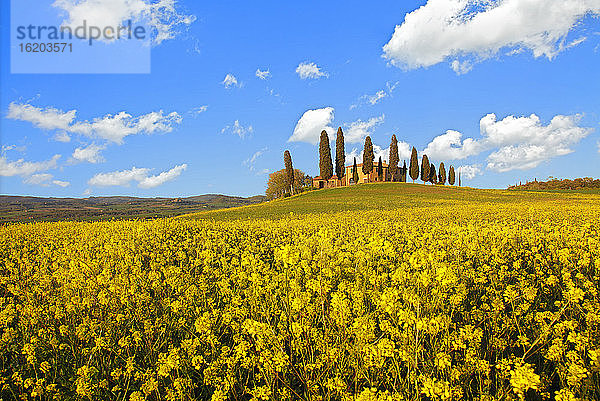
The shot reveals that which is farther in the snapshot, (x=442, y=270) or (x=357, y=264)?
(x=357, y=264)

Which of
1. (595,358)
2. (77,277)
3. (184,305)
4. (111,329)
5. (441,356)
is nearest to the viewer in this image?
(595,358)

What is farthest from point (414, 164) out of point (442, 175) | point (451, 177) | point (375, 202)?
point (375, 202)

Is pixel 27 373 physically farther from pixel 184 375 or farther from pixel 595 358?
pixel 595 358

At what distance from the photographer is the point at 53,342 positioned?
3.72m

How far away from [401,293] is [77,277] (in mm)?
5545

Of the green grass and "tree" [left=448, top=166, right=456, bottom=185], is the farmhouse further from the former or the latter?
"tree" [left=448, top=166, right=456, bottom=185]

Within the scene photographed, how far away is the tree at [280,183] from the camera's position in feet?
284

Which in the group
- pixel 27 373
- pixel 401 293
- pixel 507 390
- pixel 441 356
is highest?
pixel 401 293

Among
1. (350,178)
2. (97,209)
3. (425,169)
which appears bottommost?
(97,209)

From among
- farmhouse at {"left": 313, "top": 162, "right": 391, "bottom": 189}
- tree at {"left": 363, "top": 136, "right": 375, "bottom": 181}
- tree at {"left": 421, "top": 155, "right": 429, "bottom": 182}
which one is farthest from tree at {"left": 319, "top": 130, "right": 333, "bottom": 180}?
tree at {"left": 421, "top": 155, "right": 429, "bottom": 182}

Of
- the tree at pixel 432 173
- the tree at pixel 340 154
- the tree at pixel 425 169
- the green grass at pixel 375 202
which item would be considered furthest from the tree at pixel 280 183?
the tree at pixel 432 173

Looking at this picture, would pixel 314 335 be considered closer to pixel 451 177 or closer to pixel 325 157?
pixel 325 157

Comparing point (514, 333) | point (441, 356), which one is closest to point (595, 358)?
point (441, 356)

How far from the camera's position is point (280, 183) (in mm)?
87688
